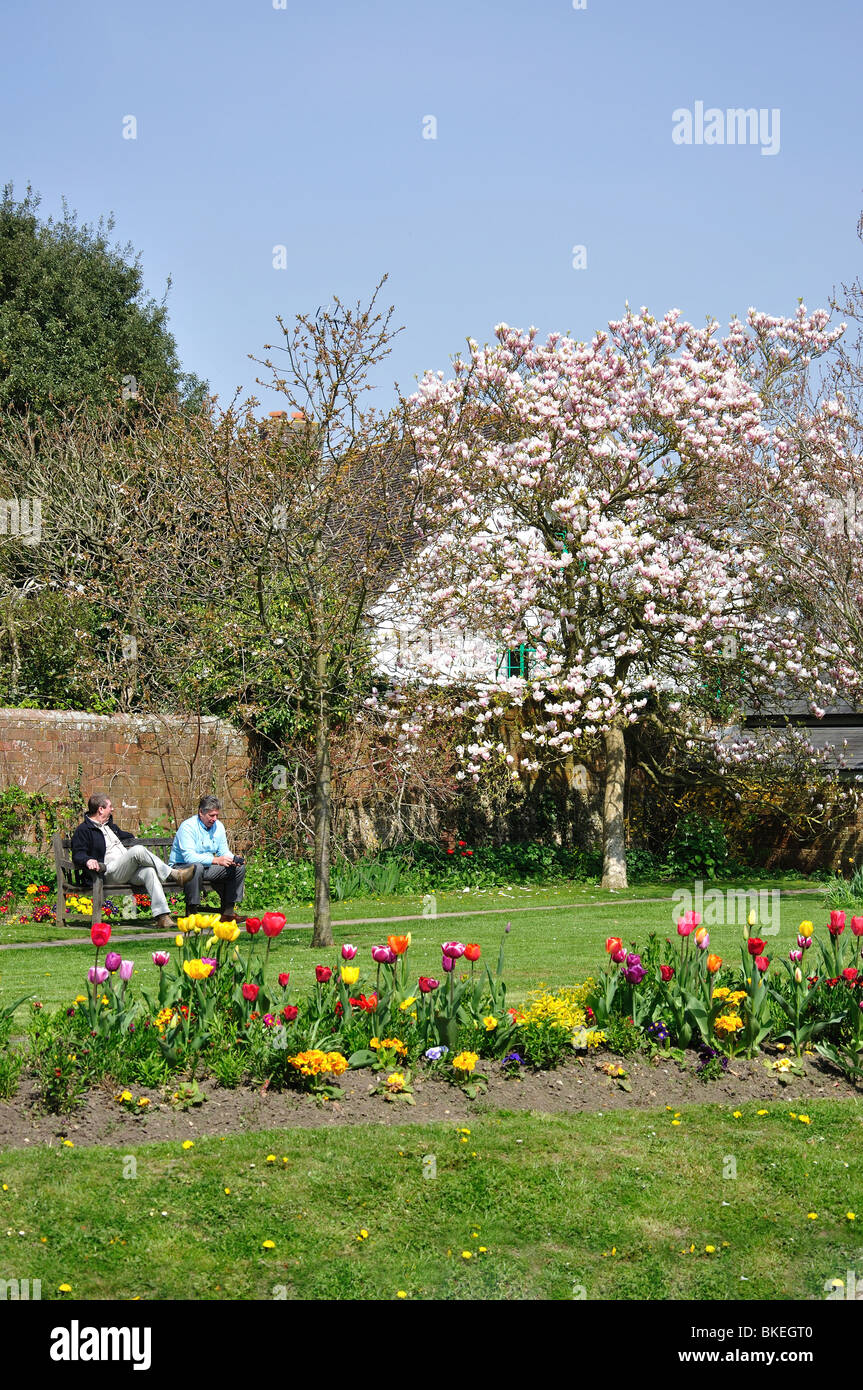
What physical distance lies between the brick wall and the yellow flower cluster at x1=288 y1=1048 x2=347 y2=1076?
7.97m

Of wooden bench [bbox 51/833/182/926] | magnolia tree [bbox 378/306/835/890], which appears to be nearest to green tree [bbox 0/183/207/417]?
magnolia tree [bbox 378/306/835/890]

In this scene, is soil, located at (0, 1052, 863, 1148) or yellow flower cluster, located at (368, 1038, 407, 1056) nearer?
soil, located at (0, 1052, 863, 1148)

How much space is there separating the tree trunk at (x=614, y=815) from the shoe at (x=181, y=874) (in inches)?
284

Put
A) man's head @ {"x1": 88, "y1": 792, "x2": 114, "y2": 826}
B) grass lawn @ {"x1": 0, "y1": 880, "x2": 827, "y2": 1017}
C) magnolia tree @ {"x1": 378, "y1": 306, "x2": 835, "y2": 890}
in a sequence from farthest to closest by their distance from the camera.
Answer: magnolia tree @ {"x1": 378, "y1": 306, "x2": 835, "y2": 890}, man's head @ {"x1": 88, "y1": 792, "x2": 114, "y2": 826}, grass lawn @ {"x1": 0, "y1": 880, "x2": 827, "y2": 1017}

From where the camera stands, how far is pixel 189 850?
34.3 ft

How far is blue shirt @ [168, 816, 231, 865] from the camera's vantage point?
10.5 metres

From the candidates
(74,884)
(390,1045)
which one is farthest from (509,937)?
(390,1045)

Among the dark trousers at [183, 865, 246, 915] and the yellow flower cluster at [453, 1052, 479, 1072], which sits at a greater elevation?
the dark trousers at [183, 865, 246, 915]

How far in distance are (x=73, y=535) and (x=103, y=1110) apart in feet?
44.7

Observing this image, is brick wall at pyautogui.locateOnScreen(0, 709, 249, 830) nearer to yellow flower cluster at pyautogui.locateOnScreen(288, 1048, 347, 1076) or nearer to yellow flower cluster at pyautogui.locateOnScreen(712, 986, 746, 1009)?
yellow flower cluster at pyautogui.locateOnScreen(288, 1048, 347, 1076)

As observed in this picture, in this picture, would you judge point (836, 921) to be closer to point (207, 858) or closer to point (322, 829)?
point (322, 829)

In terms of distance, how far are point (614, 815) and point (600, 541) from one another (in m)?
3.83
